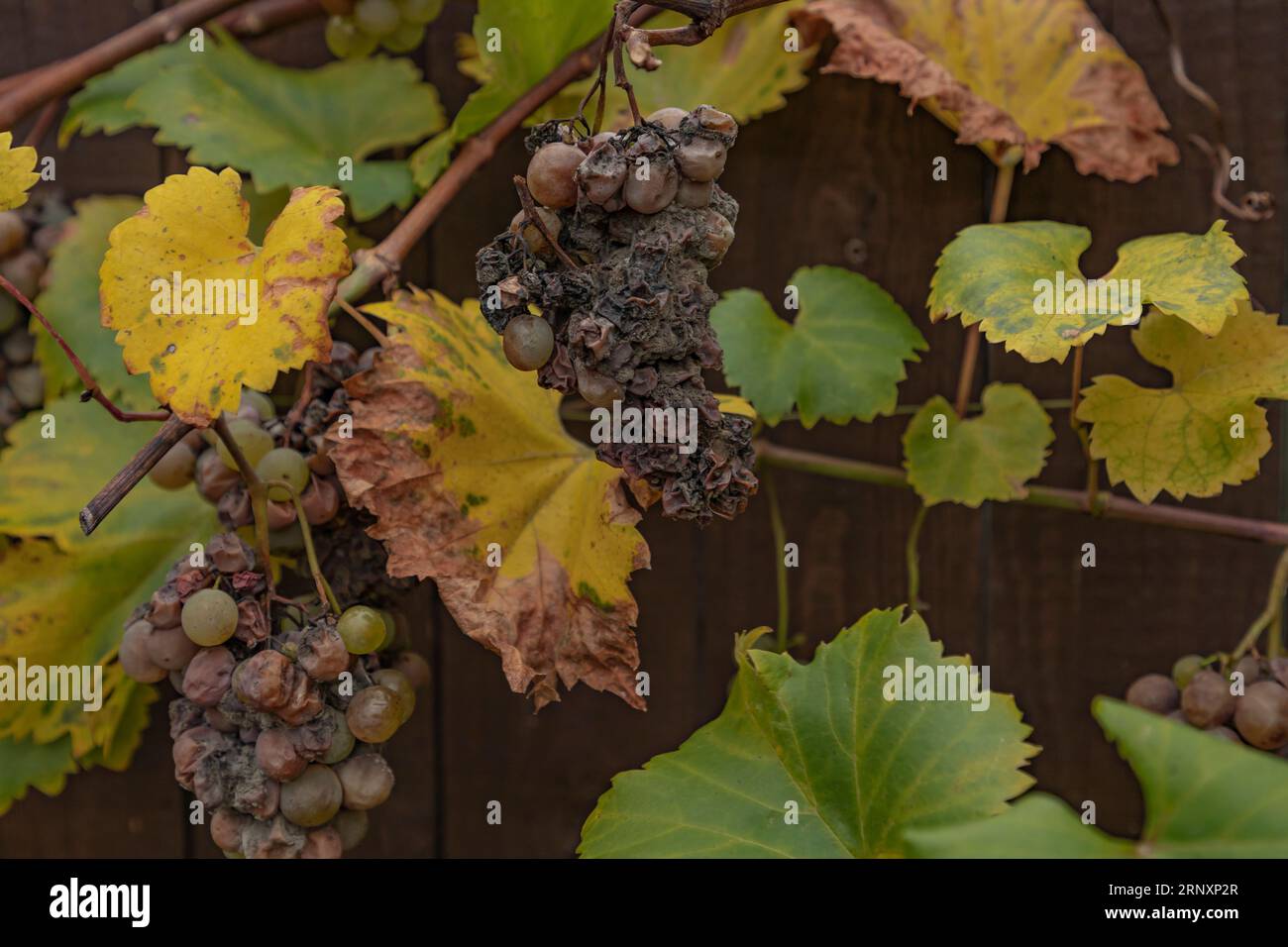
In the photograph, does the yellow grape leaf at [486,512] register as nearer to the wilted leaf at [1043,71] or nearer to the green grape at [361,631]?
the green grape at [361,631]

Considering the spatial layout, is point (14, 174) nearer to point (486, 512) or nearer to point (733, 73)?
point (486, 512)

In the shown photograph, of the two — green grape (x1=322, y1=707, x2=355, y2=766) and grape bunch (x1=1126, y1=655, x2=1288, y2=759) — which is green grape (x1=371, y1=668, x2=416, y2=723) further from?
grape bunch (x1=1126, y1=655, x2=1288, y2=759)

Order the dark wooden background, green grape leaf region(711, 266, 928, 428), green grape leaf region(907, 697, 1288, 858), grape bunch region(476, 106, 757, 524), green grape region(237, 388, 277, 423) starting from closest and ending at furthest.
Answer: green grape leaf region(907, 697, 1288, 858) < grape bunch region(476, 106, 757, 524) < green grape region(237, 388, 277, 423) < green grape leaf region(711, 266, 928, 428) < the dark wooden background

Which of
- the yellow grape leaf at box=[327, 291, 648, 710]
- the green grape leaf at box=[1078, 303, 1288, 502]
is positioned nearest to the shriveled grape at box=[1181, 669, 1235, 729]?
the green grape leaf at box=[1078, 303, 1288, 502]
